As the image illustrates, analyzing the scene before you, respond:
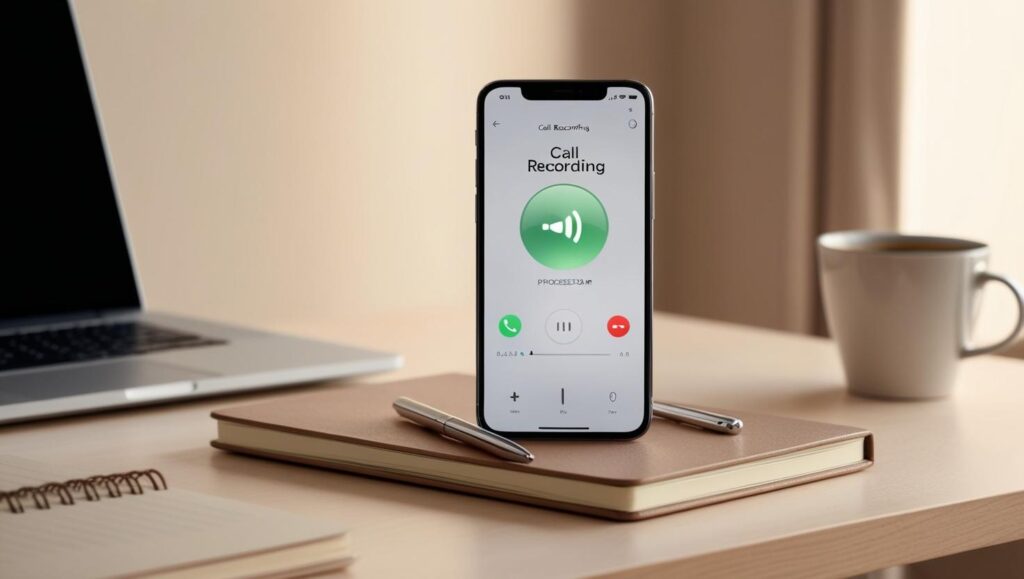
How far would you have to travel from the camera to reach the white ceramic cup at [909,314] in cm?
87

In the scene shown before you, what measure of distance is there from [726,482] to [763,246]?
4.00ft

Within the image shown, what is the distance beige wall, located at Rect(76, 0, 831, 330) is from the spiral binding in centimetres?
74

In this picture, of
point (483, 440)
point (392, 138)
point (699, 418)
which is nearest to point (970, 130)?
point (392, 138)

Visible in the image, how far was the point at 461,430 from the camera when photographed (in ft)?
2.10

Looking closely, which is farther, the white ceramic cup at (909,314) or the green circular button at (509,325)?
the white ceramic cup at (909,314)

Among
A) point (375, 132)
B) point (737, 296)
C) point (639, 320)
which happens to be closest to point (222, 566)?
point (639, 320)

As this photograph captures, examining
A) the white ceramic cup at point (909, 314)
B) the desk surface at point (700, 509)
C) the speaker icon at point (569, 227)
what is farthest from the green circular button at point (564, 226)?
the white ceramic cup at point (909, 314)

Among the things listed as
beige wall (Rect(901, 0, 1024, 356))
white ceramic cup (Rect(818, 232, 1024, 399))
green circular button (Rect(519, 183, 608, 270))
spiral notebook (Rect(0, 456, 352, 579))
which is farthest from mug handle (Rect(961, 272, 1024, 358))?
beige wall (Rect(901, 0, 1024, 356))

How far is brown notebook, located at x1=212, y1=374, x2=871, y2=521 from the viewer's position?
1.93 ft

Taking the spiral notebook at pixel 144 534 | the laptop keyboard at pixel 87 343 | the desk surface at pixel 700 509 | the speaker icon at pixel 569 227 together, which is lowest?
the desk surface at pixel 700 509

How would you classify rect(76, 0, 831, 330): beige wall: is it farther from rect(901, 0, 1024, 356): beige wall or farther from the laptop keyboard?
the laptop keyboard

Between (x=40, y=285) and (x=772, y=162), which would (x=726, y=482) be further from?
(x=772, y=162)

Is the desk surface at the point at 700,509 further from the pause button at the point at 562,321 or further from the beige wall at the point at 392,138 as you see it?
the beige wall at the point at 392,138

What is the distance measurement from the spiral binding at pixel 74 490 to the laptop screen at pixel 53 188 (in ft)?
1.83
